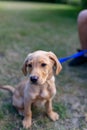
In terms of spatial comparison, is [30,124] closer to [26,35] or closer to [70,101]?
[70,101]

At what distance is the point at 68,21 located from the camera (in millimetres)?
8820

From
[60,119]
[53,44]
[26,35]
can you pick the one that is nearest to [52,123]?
[60,119]

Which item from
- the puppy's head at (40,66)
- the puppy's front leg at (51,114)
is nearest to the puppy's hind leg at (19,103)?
the puppy's front leg at (51,114)

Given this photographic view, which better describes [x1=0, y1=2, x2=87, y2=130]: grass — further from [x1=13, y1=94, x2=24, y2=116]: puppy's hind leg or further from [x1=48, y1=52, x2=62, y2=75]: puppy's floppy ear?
[x1=48, y1=52, x2=62, y2=75]: puppy's floppy ear

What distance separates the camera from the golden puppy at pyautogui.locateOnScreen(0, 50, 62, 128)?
265 centimetres

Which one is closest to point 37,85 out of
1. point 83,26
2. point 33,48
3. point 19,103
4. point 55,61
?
point 55,61

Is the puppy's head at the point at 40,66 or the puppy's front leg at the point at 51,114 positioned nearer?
the puppy's head at the point at 40,66

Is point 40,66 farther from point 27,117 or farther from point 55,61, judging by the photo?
point 27,117

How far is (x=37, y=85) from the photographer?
9.20ft

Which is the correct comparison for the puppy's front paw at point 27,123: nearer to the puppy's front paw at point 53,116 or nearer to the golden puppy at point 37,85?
the golden puppy at point 37,85

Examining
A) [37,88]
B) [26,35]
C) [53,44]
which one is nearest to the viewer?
[37,88]

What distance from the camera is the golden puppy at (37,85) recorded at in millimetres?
2648

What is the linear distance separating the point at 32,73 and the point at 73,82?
5.25 feet

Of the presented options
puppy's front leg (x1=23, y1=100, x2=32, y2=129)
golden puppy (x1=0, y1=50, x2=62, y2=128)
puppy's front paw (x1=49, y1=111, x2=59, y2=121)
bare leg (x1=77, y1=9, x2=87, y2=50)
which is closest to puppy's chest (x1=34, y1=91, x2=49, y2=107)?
golden puppy (x1=0, y1=50, x2=62, y2=128)
